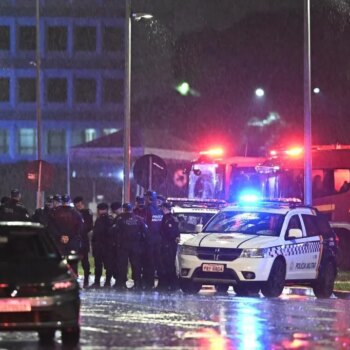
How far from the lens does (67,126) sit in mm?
76375

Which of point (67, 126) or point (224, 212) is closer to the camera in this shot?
point (224, 212)

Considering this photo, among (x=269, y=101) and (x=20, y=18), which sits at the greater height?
(x=20, y=18)

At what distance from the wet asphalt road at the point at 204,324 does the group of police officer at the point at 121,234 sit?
2.07 meters

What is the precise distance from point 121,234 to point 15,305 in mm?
9564

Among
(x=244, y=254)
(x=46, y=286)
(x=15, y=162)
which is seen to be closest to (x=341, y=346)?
(x=46, y=286)

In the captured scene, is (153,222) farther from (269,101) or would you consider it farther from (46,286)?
(269,101)

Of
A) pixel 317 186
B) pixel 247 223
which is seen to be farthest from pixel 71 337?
pixel 317 186

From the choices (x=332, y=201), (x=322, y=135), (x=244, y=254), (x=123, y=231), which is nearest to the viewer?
(x=244, y=254)

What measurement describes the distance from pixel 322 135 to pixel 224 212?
33.2 meters

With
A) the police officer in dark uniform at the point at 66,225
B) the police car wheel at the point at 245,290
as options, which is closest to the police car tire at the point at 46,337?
the police car wheel at the point at 245,290

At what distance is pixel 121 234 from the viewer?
20906 mm

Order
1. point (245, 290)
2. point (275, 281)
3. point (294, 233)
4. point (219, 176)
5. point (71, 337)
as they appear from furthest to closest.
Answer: point (219, 176), point (294, 233), point (245, 290), point (275, 281), point (71, 337)

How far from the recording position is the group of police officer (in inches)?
802

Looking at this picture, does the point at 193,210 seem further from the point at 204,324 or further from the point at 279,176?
the point at 204,324
